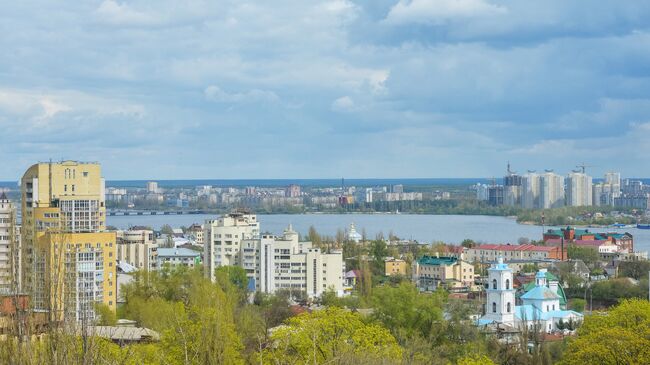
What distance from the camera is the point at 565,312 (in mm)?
17922

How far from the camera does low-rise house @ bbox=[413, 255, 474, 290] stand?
87.1 ft

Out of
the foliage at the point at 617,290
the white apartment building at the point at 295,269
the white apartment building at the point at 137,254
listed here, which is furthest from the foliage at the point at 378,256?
the foliage at the point at 617,290

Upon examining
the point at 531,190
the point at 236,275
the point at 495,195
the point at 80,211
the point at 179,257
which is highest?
the point at 80,211

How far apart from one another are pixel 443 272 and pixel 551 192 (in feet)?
166

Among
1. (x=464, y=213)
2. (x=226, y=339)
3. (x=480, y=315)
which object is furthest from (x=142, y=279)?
(x=464, y=213)

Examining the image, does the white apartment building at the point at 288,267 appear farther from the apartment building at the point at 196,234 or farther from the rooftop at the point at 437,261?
the apartment building at the point at 196,234

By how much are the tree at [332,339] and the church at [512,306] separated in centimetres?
668

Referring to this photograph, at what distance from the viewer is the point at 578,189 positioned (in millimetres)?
74938

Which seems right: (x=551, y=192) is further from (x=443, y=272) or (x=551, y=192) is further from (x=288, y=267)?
(x=288, y=267)

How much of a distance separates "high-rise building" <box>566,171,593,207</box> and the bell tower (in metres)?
59.0

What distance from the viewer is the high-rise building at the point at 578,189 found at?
74938 mm

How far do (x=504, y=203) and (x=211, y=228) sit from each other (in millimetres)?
55690

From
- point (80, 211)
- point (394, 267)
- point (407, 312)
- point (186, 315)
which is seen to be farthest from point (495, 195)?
point (186, 315)

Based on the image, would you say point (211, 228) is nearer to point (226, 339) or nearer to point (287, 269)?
point (287, 269)
